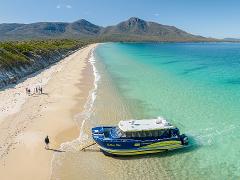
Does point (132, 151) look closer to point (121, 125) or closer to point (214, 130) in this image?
point (121, 125)

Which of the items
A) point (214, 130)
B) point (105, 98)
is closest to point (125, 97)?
point (105, 98)

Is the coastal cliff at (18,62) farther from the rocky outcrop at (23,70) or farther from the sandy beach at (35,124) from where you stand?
the sandy beach at (35,124)

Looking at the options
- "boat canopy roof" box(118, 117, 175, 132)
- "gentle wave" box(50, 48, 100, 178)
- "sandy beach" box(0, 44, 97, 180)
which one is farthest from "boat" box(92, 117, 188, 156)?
"sandy beach" box(0, 44, 97, 180)

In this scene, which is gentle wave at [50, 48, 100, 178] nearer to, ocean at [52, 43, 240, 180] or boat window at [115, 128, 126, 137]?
ocean at [52, 43, 240, 180]

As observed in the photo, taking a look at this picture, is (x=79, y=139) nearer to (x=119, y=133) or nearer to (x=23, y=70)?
(x=119, y=133)

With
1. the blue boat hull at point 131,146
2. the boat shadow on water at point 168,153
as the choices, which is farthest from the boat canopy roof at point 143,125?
the boat shadow on water at point 168,153
